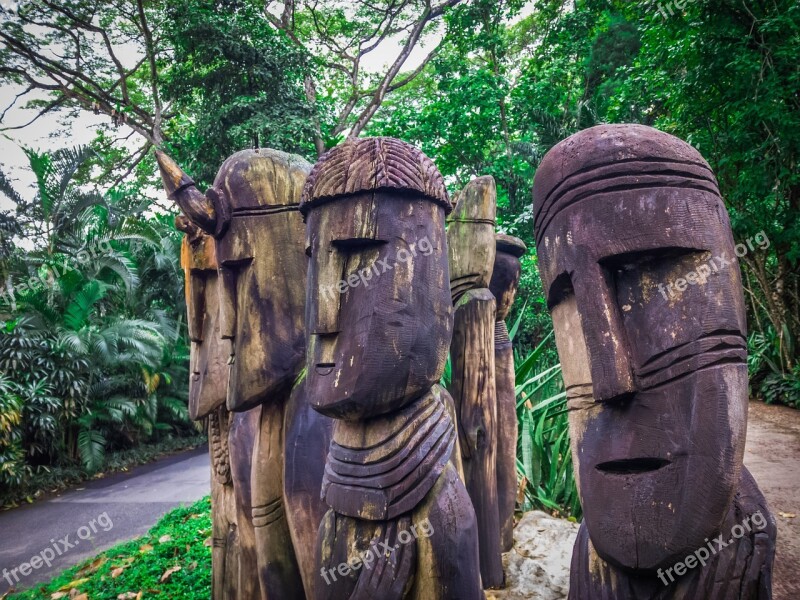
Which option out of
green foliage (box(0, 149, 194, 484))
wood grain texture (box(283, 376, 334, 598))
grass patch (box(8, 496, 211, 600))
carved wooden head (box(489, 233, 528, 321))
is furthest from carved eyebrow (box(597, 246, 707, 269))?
green foliage (box(0, 149, 194, 484))

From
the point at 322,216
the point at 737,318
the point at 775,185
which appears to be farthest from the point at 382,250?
the point at 775,185

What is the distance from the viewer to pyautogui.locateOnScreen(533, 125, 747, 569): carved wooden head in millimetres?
1100

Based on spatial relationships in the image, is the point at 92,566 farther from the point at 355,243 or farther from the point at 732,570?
the point at 732,570

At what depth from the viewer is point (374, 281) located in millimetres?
1631

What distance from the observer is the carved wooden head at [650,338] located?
1100 millimetres

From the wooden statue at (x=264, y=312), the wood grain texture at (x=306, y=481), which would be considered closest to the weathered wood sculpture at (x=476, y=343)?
the wooden statue at (x=264, y=312)

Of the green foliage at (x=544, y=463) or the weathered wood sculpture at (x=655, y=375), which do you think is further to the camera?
the green foliage at (x=544, y=463)

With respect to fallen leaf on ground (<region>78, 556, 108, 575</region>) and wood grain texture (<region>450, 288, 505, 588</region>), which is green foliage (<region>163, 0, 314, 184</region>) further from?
wood grain texture (<region>450, 288, 505, 588</region>)

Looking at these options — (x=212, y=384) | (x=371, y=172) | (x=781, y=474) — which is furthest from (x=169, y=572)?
(x=781, y=474)

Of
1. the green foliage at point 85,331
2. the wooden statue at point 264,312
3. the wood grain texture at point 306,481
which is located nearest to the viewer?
the wood grain texture at point 306,481

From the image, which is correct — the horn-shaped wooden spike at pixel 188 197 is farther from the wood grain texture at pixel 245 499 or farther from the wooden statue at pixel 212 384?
the wood grain texture at pixel 245 499

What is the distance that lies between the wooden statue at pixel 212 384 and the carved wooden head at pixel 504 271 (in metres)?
1.83

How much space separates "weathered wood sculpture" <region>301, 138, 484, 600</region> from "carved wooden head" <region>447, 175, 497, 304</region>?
1.24 metres

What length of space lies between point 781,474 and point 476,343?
3.53 m
